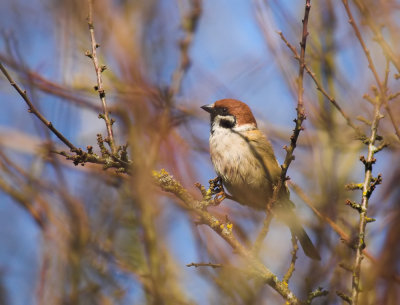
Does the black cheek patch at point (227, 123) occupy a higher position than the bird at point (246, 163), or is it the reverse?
the black cheek patch at point (227, 123)

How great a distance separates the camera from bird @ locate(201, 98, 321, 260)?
3.46m

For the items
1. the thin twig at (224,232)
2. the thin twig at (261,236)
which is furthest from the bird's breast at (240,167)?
the thin twig at (224,232)

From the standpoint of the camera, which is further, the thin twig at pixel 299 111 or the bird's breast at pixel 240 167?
the bird's breast at pixel 240 167

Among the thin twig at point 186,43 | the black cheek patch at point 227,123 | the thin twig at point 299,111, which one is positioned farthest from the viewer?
the black cheek patch at point 227,123

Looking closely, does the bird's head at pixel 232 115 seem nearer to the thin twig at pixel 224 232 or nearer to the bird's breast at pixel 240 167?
the bird's breast at pixel 240 167

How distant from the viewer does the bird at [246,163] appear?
11.4ft

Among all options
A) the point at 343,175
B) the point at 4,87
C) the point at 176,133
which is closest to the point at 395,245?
the point at 176,133

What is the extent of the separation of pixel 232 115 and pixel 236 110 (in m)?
0.05

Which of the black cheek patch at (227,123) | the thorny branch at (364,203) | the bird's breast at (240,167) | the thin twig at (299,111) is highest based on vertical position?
the black cheek patch at (227,123)

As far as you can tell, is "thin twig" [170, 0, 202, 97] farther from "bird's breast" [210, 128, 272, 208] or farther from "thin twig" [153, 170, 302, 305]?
"thin twig" [153, 170, 302, 305]

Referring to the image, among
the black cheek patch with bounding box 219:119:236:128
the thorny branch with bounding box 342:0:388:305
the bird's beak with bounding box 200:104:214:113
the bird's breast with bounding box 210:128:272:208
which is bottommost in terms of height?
the thorny branch with bounding box 342:0:388:305

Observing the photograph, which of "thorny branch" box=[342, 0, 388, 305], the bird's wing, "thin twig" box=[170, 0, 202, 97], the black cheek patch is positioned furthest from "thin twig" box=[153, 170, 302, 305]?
the black cheek patch

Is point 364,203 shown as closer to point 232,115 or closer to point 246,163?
point 246,163

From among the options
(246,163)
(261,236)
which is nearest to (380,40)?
(261,236)
